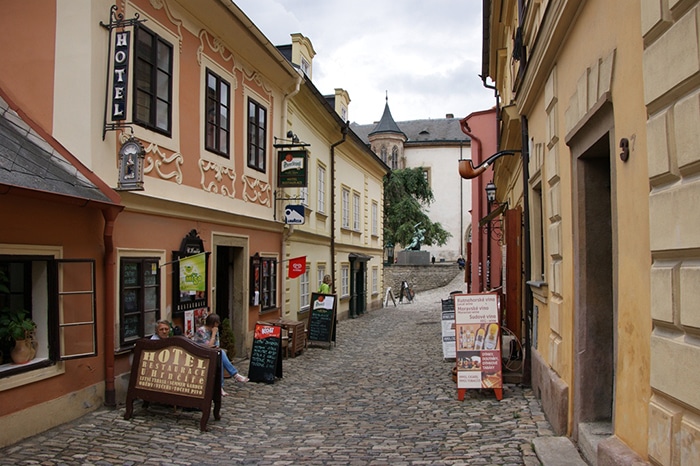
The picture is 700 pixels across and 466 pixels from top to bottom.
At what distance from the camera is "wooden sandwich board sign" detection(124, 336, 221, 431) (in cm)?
727

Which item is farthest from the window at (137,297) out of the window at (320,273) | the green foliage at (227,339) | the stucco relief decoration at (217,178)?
the window at (320,273)

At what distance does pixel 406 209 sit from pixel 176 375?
1610 inches

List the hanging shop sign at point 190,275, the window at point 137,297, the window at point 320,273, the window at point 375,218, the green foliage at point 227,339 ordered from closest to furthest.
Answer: the window at point 137,297 → the hanging shop sign at point 190,275 → the green foliage at point 227,339 → the window at point 320,273 → the window at point 375,218

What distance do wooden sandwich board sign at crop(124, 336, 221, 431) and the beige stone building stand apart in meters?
3.80

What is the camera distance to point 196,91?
10438 millimetres

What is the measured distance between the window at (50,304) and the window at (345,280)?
48.7 feet

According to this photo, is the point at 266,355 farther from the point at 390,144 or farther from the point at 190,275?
the point at 390,144

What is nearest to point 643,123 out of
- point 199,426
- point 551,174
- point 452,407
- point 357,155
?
point 551,174

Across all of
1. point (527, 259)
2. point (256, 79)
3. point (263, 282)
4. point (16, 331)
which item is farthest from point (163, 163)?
point (527, 259)

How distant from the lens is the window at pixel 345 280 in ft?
72.2

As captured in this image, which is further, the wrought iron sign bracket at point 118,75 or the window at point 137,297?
the window at point 137,297

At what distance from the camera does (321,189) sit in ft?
62.6

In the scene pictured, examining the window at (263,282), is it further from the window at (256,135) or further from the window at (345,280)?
the window at (345,280)

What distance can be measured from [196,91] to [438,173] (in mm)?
50343
